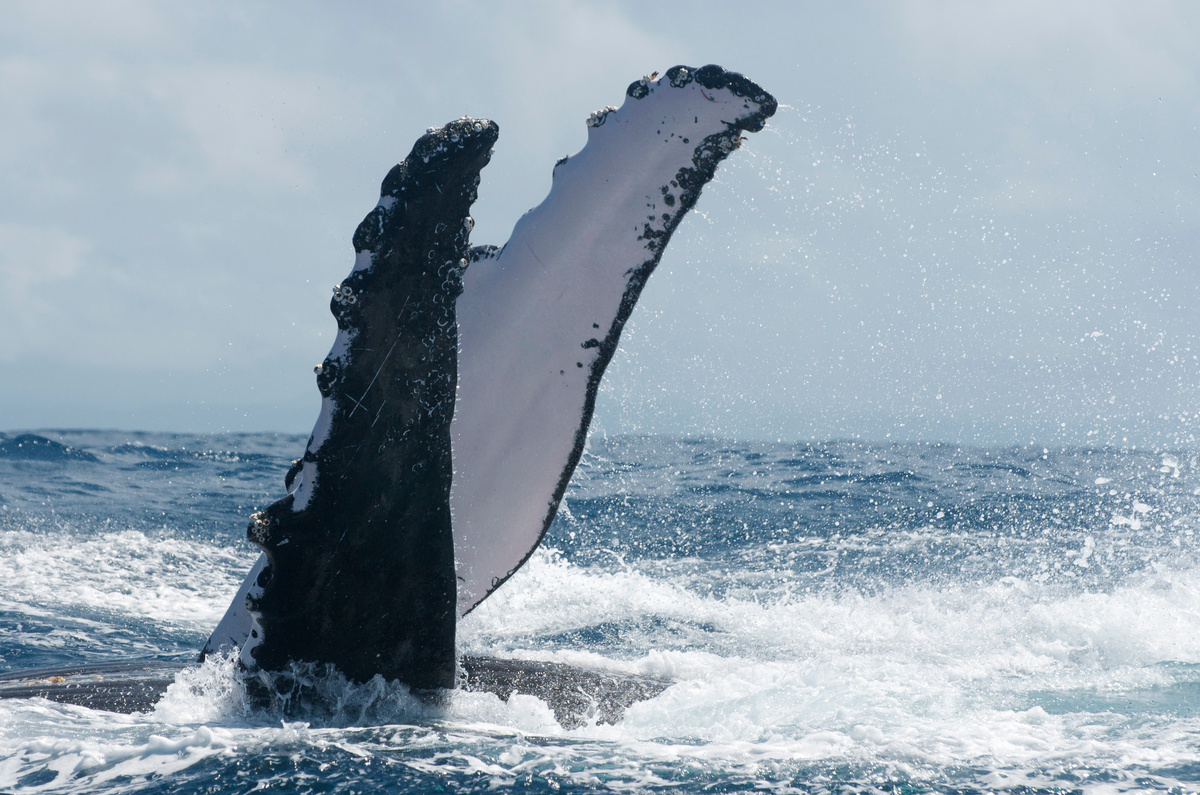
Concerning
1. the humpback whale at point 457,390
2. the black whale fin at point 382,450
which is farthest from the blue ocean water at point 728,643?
the black whale fin at point 382,450

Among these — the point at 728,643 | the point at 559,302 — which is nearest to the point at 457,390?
the point at 559,302

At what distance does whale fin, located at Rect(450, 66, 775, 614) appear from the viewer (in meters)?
4.25

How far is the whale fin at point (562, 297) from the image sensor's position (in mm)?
4250

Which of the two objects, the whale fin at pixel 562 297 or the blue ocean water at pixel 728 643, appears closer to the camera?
the blue ocean water at pixel 728 643

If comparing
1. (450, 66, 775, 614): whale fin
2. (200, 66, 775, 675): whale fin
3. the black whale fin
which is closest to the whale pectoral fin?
the black whale fin

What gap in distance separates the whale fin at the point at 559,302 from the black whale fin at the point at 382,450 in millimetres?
392

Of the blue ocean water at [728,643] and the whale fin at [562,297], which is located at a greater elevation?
the whale fin at [562,297]

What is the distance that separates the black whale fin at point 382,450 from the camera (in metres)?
3.61

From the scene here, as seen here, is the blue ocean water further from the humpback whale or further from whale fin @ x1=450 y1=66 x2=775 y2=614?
whale fin @ x1=450 y1=66 x2=775 y2=614

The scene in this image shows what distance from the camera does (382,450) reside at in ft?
12.3

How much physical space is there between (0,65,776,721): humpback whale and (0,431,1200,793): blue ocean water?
1.20ft

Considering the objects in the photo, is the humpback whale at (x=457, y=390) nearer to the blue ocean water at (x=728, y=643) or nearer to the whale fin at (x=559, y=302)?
the whale fin at (x=559, y=302)

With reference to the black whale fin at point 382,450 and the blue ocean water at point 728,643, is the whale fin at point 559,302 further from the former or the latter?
the blue ocean water at point 728,643

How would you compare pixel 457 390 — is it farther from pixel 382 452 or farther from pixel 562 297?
pixel 382 452
